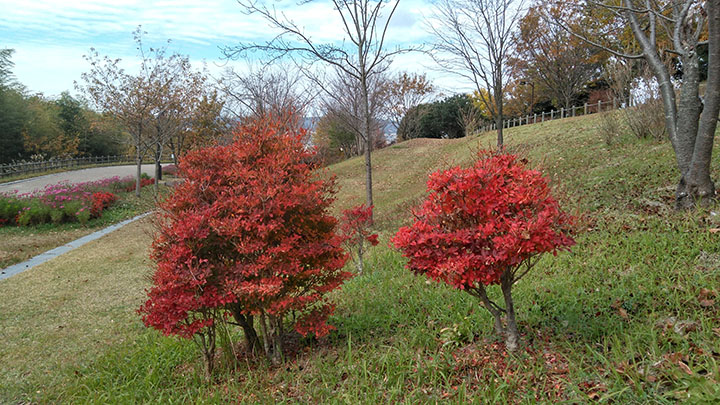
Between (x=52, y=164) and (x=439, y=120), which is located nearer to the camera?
(x=52, y=164)

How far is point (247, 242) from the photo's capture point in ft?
11.8

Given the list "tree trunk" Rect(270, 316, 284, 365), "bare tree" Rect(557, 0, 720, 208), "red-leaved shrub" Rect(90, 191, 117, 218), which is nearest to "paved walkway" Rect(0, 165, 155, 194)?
→ "red-leaved shrub" Rect(90, 191, 117, 218)

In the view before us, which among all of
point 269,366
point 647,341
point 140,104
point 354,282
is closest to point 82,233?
point 140,104

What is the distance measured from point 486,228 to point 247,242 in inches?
76.8

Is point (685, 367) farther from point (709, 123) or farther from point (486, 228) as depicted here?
point (709, 123)

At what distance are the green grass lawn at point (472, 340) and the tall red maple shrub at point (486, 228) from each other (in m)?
0.46

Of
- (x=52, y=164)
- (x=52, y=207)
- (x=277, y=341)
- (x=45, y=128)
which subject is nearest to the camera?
(x=277, y=341)

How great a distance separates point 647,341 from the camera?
296 centimetres

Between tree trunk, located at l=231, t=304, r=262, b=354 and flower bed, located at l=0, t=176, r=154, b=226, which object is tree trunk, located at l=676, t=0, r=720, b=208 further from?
flower bed, located at l=0, t=176, r=154, b=226

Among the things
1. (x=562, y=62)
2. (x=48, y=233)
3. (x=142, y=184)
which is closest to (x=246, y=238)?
(x=48, y=233)

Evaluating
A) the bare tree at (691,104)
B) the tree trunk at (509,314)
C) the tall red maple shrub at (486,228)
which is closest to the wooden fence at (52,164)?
the tall red maple shrub at (486,228)

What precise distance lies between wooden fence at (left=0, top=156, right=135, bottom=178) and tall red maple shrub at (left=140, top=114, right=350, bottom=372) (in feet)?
101

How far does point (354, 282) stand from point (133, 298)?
12.6 feet

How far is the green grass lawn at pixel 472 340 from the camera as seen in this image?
2.80 m
